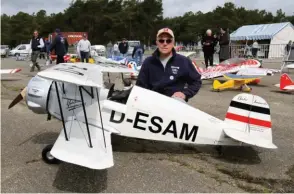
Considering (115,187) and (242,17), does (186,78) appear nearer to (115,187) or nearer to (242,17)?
(115,187)

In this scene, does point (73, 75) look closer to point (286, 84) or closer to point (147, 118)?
point (147, 118)

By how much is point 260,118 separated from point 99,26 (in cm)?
7808

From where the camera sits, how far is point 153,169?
4.27 metres

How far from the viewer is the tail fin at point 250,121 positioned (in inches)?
166

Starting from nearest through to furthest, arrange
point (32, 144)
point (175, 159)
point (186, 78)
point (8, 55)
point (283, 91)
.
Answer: point (175, 159) → point (186, 78) → point (32, 144) → point (283, 91) → point (8, 55)

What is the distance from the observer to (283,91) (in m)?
10.4

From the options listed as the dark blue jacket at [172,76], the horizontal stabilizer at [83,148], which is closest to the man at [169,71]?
the dark blue jacket at [172,76]

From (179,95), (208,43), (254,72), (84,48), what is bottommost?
(254,72)

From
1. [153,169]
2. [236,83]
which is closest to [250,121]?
[153,169]

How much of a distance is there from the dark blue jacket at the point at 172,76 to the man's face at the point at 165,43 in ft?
0.43

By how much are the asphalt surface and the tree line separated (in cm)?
7225

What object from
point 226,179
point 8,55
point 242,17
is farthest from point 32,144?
point 242,17

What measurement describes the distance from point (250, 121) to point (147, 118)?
132cm

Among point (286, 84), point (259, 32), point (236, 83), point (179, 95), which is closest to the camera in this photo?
point (179, 95)
